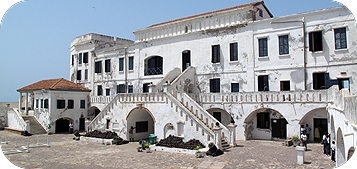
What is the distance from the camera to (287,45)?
23.5m

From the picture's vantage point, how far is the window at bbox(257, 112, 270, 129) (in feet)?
78.7

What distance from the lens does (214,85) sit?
27266 mm

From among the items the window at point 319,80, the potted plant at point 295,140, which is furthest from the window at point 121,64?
the potted plant at point 295,140

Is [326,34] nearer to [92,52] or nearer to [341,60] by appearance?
[341,60]

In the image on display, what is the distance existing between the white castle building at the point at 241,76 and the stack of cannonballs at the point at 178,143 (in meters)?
0.46

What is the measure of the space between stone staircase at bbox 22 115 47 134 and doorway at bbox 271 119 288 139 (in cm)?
2446

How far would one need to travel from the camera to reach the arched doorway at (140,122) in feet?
84.3

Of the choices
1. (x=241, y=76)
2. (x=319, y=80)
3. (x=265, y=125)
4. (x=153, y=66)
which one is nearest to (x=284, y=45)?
(x=319, y=80)

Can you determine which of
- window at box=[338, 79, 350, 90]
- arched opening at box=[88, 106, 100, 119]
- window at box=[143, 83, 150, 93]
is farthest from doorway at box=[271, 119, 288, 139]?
arched opening at box=[88, 106, 100, 119]

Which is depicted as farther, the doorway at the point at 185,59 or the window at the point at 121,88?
the window at the point at 121,88

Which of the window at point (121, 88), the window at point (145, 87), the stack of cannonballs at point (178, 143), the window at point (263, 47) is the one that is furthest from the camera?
Result: the window at point (121, 88)

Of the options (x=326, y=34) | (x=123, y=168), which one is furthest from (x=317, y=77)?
(x=123, y=168)

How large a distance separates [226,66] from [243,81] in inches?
85.9

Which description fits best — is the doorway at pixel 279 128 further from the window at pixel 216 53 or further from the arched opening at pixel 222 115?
the window at pixel 216 53
